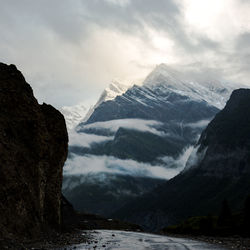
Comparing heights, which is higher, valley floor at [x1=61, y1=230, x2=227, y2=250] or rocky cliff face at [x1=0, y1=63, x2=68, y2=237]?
rocky cliff face at [x1=0, y1=63, x2=68, y2=237]

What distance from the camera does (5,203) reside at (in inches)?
2062

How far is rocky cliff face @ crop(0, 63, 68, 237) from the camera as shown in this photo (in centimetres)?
5444

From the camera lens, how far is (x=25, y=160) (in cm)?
6519

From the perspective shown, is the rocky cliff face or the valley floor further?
the valley floor

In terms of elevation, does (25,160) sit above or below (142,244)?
above

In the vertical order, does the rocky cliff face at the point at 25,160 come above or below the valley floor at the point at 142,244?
above

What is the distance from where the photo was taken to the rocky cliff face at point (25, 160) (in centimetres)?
5444

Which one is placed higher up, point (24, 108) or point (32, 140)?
point (24, 108)

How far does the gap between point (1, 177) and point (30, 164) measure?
12.7m

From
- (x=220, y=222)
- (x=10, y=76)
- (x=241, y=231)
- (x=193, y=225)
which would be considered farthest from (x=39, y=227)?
(x=193, y=225)

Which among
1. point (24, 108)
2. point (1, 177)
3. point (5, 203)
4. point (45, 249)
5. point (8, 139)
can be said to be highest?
point (24, 108)

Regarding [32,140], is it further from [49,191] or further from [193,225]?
[193,225]

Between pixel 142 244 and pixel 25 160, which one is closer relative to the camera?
pixel 25 160

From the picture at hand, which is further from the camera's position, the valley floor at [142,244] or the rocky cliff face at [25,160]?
the valley floor at [142,244]
